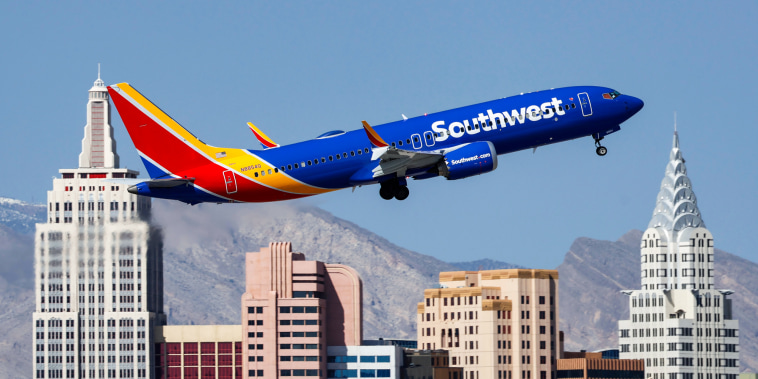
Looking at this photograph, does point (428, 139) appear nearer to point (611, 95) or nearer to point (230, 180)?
point (230, 180)

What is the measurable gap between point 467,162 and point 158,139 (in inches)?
864

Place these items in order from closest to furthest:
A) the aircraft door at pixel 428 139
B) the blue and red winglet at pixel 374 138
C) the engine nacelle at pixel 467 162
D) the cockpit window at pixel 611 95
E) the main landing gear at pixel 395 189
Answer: the blue and red winglet at pixel 374 138, the engine nacelle at pixel 467 162, the aircraft door at pixel 428 139, the main landing gear at pixel 395 189, the cockpit window at pixel 611 95

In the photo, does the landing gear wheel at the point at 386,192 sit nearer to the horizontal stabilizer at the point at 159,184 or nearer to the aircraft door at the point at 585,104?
the horizontal stabilizer at the point at 159,184

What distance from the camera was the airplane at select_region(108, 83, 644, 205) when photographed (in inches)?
4082

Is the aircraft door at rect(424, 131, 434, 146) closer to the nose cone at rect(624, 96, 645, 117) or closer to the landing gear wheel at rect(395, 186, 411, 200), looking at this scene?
the landing gear wheel at rect(395, 186, 411, 200)

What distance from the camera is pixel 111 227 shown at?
162 meters

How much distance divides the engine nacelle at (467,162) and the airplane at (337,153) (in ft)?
0.23

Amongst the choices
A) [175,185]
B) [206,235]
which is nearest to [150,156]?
[175,185]

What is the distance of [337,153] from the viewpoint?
341 ft

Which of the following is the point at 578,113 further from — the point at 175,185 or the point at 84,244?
the point at 84,244

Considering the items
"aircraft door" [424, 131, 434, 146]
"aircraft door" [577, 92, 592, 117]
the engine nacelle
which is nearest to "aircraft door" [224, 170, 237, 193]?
"aircraft door" [424, 131, 434, 146]

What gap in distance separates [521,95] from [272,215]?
1690 inches

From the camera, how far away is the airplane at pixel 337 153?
104 m

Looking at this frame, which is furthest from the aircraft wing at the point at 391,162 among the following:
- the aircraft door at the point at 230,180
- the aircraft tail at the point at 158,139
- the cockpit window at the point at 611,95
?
the cockpit window at the point at 611,95
